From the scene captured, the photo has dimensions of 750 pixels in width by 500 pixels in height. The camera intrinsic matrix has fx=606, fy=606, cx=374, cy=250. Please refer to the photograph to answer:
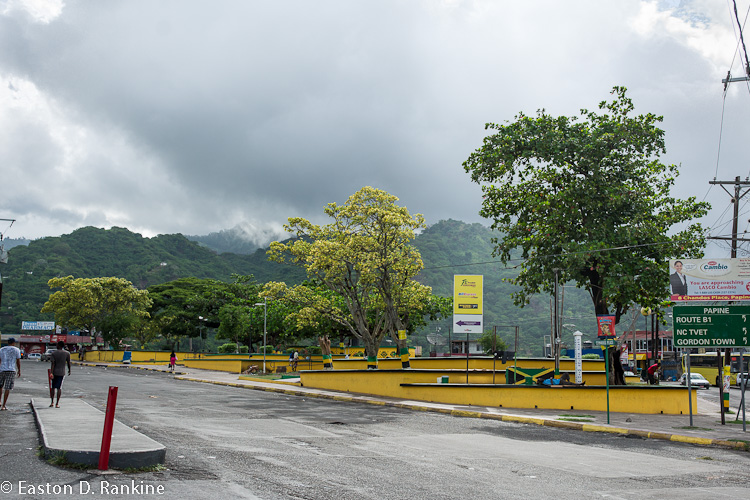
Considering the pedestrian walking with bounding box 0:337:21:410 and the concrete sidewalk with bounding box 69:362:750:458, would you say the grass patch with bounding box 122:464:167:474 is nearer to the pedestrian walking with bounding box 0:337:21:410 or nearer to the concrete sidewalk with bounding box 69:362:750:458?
the pedestrian walking with bounding box 0:337:21:410

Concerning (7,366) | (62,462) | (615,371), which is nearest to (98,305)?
(7,366)

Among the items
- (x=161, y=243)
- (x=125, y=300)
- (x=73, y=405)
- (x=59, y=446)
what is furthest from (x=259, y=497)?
(x=161, y=243)

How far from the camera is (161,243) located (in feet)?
419

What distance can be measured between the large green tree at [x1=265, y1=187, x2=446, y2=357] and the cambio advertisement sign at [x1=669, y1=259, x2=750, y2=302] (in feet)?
55.0

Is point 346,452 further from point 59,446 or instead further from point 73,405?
point 73,405

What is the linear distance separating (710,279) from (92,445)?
1714 cm

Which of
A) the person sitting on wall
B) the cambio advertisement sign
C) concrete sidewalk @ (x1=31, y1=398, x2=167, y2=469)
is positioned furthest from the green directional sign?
concrete sidewalk @ (x1=31, y1=398, x2=167, y2=469)

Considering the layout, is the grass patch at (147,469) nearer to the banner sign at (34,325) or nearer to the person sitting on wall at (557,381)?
the person sitting on wall at (557,381)

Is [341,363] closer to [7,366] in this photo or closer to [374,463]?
[7,366]

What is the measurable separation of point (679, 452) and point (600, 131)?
58.7 ft

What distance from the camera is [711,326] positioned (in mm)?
17547

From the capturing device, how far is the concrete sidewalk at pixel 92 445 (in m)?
7.96

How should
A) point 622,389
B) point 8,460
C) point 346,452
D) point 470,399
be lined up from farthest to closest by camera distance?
point 470,399 < point 622,389 < point 346,452 < point 8,460

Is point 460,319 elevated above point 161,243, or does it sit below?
below
